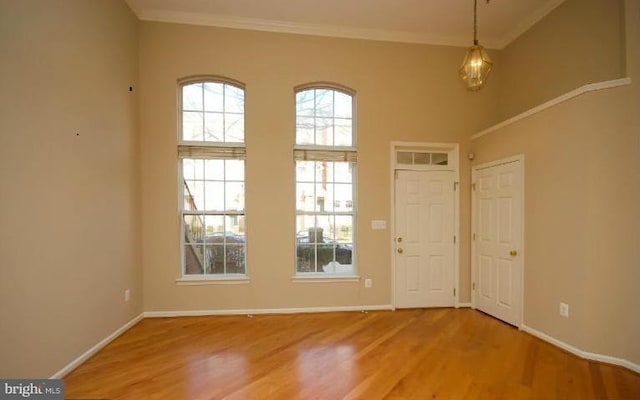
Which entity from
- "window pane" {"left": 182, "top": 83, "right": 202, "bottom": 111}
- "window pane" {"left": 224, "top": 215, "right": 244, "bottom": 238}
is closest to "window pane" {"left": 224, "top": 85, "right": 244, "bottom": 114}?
"window pane" {"left": 182, "top": 83, "right": 202, "bottom": 111}

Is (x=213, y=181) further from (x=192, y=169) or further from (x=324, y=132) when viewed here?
(x=324, y=132)

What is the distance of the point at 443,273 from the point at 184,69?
4.53m

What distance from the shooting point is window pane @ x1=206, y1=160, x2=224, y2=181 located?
381cm

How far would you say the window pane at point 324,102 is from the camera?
4.03 meters

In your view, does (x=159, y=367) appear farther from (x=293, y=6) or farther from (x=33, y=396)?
(x=293, y=6)

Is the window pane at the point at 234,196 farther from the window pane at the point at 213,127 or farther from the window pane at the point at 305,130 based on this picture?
the window pane at the point at 305,130

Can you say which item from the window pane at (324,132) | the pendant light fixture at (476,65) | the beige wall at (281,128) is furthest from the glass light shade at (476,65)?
the window pane at (324,132)

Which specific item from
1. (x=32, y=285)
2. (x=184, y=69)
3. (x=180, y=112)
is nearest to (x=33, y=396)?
→ (x=32, y=285)

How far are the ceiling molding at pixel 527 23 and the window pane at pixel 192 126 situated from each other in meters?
4.52

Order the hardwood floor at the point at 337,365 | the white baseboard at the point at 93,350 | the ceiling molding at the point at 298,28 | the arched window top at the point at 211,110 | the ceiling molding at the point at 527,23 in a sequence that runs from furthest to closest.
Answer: the arched window top at the point at 211,110 < the ceiling molding at the point at 298,28 < the ceiling molding at the point at 527,23 < the white baseboard at the point at 93,350 < the hardwood floor at the point at 337,365

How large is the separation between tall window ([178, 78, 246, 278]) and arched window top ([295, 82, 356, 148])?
2.78ft

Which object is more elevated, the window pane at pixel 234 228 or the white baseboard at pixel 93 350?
the window pane at pixel 234 228

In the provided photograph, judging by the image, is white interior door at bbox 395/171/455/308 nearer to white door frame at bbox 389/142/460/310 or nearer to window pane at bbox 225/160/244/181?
white door frame at bbox 389/142/460/310

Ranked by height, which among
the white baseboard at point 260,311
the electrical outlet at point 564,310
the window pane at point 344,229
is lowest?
the white baseboard at point 260,311
